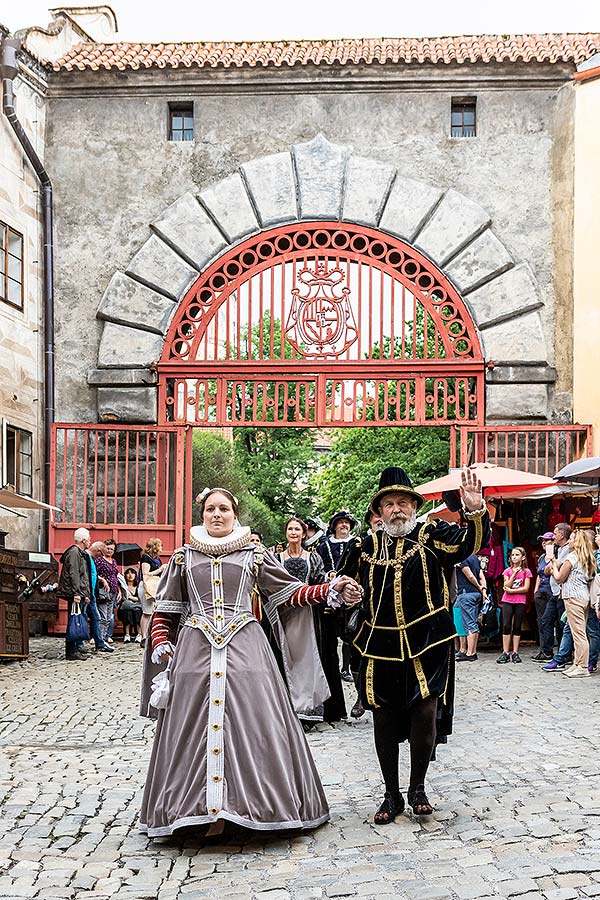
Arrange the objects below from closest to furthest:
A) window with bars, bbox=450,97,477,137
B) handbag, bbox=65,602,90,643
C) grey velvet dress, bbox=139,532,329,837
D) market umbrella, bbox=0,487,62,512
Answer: grey velvet dress, bbox=139,532,329,837 < handbag, bbox=65,602,90,643 < market umbrella, bbox=0,487,62,512 < window with bars, bbox=450,97,477,137

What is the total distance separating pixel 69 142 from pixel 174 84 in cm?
183

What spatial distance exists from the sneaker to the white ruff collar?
7.10 metres

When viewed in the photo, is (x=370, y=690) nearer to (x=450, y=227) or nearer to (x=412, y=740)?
(x=412, y=740)

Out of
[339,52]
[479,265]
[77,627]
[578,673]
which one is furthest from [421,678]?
[339,52]

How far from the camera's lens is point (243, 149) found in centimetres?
1986

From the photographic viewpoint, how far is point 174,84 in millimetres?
19922

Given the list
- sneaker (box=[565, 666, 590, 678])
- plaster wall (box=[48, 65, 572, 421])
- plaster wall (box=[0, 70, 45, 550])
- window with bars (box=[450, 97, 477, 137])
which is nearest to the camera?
sneaker (box=[565, 666, 590, 678])

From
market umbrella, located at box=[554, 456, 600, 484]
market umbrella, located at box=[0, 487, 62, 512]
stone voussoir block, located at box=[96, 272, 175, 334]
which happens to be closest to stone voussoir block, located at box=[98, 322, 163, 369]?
stone voussoir block, located at box=[96, 272, 175, 334]

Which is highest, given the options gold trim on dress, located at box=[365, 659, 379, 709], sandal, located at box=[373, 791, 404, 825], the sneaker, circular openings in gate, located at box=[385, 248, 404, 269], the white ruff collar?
circular openings in gate, located at box=[385, 248, 404, 269]

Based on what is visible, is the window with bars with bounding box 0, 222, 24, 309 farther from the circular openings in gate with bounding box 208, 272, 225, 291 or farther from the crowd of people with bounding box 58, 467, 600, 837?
the crowd of people with bounding box 58, 467, 600, 837

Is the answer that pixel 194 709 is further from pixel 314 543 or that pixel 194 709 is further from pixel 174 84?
pixel 174 84

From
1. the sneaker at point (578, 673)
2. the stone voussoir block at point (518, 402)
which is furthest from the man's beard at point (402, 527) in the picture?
the stone voussoir block at point (518, 402)

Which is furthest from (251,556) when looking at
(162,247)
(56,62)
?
(56,62)

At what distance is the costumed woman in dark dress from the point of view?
9914 mm
